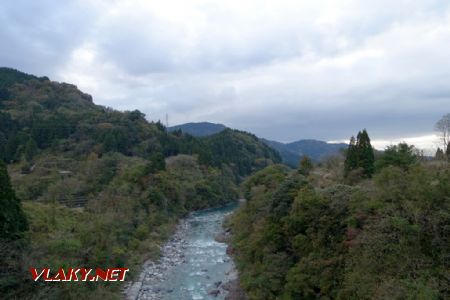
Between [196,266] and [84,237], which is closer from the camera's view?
[84,237]

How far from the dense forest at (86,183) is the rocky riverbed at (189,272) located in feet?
3.46

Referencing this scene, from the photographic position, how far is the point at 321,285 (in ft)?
40.8


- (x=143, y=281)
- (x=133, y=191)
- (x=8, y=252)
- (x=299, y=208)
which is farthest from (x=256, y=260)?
(x=133, y=191)

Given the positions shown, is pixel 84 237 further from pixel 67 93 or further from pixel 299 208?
pixel 67 93

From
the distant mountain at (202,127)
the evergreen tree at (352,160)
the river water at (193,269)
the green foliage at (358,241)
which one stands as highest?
the distant mountain at (202,127)

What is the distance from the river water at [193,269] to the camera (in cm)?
1819

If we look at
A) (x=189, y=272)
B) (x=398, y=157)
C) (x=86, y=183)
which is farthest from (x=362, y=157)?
(x=86, y=183)

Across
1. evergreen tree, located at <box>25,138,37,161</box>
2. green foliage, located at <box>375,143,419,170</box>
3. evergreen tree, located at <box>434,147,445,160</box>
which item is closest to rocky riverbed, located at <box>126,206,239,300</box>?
green foliage, located at <box>375,143,419,170</box>

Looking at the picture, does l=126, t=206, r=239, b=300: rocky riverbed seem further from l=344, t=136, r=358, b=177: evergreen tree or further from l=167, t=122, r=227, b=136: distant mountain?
l=167, t=122, r=227, b=136: distant mountain

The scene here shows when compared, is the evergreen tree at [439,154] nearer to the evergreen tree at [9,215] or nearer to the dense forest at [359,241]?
the dense forest at [359,241]

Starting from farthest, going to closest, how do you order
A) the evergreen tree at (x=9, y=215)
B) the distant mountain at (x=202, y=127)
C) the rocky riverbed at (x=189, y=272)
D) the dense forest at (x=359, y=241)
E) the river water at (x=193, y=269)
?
1. the distant mountain at (x=202, y=127)
2. the river water at (x=193, y=269)
3. the rocky riverbed at (x=189, y=272)
4. the evergreen tree at (x=9, y=215)
5. the dense forest at (x=359, y=241)

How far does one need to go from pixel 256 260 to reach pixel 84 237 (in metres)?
8.72

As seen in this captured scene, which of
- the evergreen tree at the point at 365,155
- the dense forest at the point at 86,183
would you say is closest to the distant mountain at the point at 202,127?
the dense forest at the point at 86,183

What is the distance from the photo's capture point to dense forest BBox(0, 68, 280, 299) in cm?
1502
